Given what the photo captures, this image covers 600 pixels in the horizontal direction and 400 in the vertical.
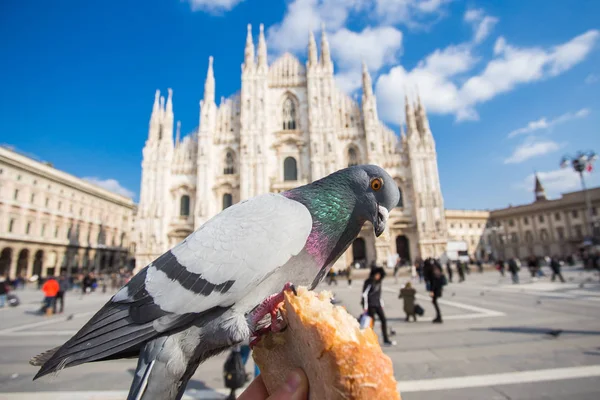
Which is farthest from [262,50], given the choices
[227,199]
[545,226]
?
[545,226]

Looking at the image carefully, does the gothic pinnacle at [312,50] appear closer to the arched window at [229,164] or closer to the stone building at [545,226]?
the arched window at [229,164]

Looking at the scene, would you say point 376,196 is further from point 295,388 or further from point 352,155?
point 352,155

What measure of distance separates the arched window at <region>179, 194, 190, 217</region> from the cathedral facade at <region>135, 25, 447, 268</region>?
9 cm

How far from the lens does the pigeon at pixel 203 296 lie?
981 millimetres

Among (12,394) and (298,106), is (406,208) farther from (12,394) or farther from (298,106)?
(12,394)

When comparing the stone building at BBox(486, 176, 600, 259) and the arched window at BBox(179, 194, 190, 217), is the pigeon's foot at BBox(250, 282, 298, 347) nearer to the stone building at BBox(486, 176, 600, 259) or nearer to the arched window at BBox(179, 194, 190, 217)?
the arched window at BBox(179, 194, 190, 217)

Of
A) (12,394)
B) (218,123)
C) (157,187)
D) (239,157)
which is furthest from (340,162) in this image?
(12,394)

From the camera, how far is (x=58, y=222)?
28125mm

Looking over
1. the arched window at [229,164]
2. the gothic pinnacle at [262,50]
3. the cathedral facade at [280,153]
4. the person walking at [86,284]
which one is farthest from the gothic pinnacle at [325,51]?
the person walking at [86,284]

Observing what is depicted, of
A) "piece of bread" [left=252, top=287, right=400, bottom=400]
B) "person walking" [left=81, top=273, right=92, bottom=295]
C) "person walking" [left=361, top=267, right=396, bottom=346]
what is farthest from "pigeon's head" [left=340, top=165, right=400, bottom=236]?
"person walking" [left=81, top=273, right=92, bottom=295]

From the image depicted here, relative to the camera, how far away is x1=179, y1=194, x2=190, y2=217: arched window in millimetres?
24922

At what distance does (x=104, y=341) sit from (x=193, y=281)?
36cm

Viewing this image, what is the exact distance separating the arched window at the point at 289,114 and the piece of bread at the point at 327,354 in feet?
87.7

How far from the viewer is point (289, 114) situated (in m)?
27.0
